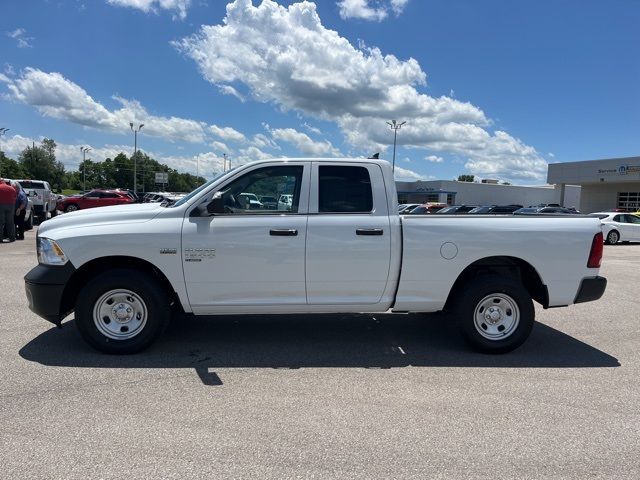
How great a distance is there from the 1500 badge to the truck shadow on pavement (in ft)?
3.29

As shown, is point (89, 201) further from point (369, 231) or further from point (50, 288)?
point (369, 231)

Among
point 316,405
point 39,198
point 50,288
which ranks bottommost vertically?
point 316,405

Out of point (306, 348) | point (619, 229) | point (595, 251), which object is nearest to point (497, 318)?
point (595, 251)

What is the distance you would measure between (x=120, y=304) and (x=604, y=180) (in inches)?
1946

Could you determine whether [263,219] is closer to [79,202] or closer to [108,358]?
[108,358]

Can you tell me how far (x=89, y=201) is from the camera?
2956cm

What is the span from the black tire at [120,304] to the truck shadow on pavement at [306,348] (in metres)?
0.15

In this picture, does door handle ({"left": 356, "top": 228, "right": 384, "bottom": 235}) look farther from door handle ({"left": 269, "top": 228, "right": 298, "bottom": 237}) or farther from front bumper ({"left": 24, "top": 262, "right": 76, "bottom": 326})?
front bumper ({"left": 24, "top": 262, "right": 76, "bottom": 326})

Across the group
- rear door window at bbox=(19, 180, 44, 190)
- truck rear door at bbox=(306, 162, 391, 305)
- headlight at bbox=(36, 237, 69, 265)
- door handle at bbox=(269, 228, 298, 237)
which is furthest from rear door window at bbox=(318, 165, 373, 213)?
rear door window at bbox=(19, 180, 44, 190)

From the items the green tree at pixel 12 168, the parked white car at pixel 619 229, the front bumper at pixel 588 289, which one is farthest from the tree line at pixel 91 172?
the front bumper at pixel 588 289

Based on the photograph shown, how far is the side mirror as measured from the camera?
4.92m

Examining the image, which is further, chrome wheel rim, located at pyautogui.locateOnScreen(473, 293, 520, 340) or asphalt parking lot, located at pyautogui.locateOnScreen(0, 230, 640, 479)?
chrome wheel rim, located at pyautogui.locateOnScreen(473, 293, 520, 340)

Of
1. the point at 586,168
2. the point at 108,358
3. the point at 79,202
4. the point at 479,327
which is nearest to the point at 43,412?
the point at 108,358

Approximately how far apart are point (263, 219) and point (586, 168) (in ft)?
163
